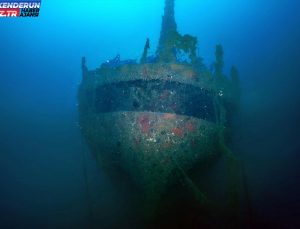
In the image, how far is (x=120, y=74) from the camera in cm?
600

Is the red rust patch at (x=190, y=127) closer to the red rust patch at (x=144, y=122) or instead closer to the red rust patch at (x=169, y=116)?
the red rust patch at (x=169, y=116)

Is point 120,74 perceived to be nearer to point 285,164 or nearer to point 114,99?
point 114,99

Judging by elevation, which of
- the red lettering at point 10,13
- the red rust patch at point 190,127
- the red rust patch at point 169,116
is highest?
the red lettering at point 10,13

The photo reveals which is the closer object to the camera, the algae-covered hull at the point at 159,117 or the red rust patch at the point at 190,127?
the algae-covered hull at the point at 159,117

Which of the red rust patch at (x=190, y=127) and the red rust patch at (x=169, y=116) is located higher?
the red rust patch at (x=169, y=116)

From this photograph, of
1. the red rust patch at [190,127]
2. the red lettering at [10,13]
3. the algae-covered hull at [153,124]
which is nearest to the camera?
the algae-covered hull at [153,124]

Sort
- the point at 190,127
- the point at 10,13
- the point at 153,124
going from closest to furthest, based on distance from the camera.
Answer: the point at 153,124 < the point at 190,127 < the point at 10,13

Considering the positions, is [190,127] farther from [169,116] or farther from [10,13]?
[10,13]

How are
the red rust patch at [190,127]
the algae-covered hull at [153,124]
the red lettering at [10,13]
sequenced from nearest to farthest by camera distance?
the algae-covered hull at [153,124]
the red rust patch at [190,127]
the red lettering at [10,13]

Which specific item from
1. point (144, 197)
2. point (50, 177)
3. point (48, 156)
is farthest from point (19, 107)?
point (144, 197)

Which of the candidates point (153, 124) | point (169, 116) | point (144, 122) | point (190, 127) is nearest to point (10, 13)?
point (144, 122)

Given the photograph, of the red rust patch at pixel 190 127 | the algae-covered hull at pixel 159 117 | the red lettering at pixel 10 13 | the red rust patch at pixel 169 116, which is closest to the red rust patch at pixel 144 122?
the algae-covered hull at pixel 159 117

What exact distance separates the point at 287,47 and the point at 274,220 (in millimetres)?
13184

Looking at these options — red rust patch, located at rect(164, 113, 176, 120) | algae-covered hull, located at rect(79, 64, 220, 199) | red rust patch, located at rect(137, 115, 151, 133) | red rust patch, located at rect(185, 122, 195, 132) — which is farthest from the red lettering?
red rust patch, located at rect(185, 122, 195, 132)
